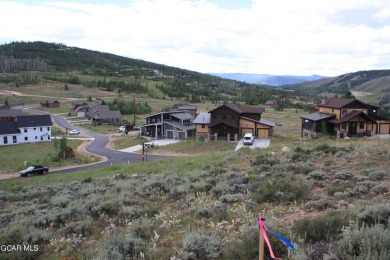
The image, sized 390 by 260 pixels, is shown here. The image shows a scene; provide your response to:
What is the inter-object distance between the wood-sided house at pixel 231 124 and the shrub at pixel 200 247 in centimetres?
4023

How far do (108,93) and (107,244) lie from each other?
13433cm

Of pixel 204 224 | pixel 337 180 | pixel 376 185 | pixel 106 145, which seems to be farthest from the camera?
pixel 106 145

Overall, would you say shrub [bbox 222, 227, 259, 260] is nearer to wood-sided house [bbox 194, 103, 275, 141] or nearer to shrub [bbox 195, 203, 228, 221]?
shrub [bbox 195, 203, 228, 221]

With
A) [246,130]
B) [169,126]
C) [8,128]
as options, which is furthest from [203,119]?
[8,128]

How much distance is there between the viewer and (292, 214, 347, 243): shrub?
6191 millimetres

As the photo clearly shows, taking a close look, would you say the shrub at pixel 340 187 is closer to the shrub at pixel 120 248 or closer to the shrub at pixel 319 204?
the shrub at pixel 319 204

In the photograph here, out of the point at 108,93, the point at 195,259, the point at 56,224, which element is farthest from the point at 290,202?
the point at 108,93

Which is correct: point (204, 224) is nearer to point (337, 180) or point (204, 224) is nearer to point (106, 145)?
point (337, 180)

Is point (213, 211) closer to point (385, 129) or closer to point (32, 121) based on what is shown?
point (385, 129)

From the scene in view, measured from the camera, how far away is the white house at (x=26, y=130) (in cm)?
5259

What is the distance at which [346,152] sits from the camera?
17.7 metres

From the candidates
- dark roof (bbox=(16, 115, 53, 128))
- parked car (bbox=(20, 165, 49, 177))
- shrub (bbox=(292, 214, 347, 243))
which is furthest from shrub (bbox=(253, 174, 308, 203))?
dark roof (bbox=(16, 115, 53, 128))

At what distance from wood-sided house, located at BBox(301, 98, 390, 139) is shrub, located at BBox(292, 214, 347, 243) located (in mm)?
39431

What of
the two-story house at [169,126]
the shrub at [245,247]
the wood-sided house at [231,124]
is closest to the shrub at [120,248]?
the shrub at [245,247]
